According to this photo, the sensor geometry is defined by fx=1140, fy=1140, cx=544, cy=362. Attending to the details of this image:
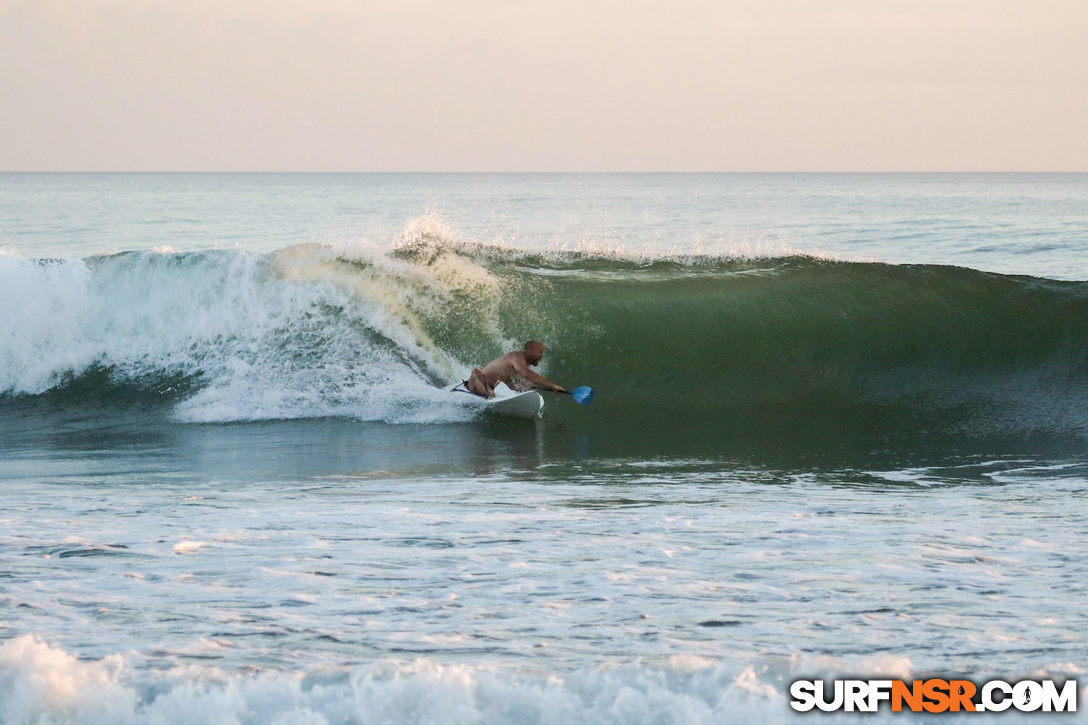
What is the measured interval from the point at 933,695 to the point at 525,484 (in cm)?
453

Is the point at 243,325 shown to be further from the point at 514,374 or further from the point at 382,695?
the point at 382,695

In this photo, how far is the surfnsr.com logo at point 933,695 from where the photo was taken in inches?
174

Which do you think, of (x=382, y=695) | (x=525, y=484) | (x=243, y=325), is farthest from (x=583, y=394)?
(x=382, y=695)

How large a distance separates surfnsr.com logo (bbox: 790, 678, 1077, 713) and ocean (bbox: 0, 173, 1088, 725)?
0.10 m

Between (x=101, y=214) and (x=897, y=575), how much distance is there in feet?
155

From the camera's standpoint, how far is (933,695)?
177 inches

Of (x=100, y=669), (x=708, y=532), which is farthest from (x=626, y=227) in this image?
(x=100, y=669)

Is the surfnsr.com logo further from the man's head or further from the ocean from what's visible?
the man's head

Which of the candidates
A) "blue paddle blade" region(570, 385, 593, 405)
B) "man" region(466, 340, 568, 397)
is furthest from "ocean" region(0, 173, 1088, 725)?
"blue paddle blade" region(570, 385, 593, 405)

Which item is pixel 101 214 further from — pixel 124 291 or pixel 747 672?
pixel 747 672

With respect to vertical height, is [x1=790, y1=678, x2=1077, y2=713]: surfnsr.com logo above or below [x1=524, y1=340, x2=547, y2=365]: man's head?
below

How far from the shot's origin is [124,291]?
14891 millimetres

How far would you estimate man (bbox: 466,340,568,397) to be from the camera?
11.9 m

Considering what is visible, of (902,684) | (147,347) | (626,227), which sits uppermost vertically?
(626,227)
